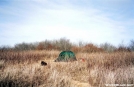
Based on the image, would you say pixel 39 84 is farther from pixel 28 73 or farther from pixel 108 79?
pixel 108 79

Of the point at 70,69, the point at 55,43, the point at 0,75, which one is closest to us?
the point at 0,75

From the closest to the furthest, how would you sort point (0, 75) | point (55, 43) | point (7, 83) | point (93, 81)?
point (7, 83) → point (0, 75) → point (93, 81) → point (55, 43)

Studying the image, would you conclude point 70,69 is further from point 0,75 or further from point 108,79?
point 0,75

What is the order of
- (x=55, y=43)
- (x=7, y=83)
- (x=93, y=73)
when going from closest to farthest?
(x=7, y=83), (x=93, y=73), (x=55, y=43)

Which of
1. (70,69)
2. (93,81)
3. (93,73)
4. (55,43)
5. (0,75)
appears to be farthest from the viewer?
(55,43)

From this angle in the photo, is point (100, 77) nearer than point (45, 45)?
Yes

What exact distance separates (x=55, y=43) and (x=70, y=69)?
82.0ft

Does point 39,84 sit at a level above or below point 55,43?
below

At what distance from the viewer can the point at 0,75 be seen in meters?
4.74

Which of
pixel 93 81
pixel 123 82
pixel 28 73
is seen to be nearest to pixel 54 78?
pixel 28 73

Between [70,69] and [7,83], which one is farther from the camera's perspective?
[70,69]

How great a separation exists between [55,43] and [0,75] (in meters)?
27.5

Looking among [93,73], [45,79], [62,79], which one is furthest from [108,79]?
[45,79]

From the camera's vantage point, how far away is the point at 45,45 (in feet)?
106
